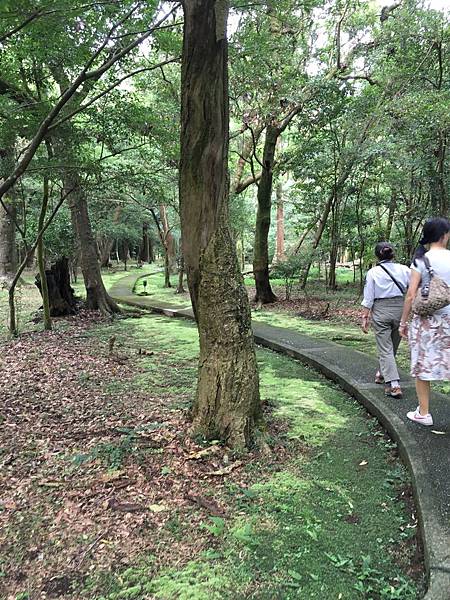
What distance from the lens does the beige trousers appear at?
4395 millimetres

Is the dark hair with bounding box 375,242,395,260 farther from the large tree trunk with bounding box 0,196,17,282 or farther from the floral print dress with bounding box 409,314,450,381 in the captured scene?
the large tree trunk with bounding box 0,196,17,282

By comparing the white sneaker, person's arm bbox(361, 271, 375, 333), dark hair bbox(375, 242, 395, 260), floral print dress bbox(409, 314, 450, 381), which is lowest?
the white sneaker

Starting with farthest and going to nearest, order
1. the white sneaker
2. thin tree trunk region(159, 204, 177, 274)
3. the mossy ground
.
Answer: thin tree trunk region(159, 204, 177, 274) → the white sneaker → the mossy ground

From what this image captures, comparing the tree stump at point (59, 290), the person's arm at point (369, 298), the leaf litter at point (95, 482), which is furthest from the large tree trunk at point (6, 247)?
the person's arm at point (369, 298)

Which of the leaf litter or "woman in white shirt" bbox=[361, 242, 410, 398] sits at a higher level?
"woman in white shirt" bbox=[361, 242, 410, 398]

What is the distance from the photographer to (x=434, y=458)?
308 centimetres

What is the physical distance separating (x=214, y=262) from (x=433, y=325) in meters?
1.76

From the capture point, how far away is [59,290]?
1086 cm

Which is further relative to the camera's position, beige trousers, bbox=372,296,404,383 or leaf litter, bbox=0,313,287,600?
beige trousers, bbox=372,296,404,383

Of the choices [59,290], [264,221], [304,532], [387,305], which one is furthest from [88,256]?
[304,532]

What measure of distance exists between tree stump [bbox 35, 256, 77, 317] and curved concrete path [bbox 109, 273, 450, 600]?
533cm

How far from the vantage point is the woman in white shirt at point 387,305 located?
438 cm

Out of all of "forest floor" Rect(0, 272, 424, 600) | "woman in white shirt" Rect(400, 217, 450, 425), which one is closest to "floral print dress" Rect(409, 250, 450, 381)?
"woman in white shirt" Rect(400, 217, 450, 425)

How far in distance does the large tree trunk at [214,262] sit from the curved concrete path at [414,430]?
1224 mm
